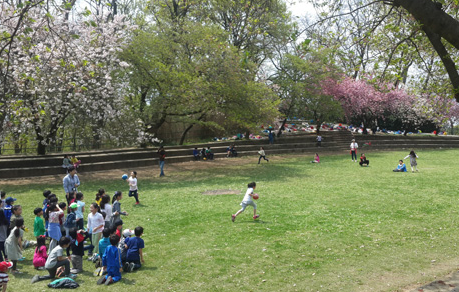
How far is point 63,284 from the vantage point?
7.24 m

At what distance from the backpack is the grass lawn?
222mm

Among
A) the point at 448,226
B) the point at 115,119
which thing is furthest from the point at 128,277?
the point at 115,119

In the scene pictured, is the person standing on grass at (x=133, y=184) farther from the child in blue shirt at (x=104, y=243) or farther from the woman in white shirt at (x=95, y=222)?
the child in blue shirt at (x=104, y=243)

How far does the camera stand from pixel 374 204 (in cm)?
1334

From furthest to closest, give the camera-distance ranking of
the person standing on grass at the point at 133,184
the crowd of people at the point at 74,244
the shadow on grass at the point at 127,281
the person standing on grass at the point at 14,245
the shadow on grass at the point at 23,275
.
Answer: the person standing on grass at the point at 133,184, the person standing on grass at the point at 14,245, the shadow on grass at the point at 23,275, the crowd of people at the point at 74,244, the shadow on grass at the point at 127,281

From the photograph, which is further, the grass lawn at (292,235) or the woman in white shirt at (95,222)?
the woman in white shirt at (95,222)

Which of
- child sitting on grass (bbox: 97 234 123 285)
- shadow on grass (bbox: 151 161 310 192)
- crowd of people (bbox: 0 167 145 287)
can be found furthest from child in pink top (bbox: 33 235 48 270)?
shadow on grass (bbox: 151 161 310 192)

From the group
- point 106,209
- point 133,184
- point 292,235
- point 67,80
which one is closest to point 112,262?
point 106,209

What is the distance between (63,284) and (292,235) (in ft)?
18.5

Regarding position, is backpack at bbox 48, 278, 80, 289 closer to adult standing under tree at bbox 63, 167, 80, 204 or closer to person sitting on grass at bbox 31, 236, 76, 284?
person sitting on grass at bbox 31, 236, 76, 284

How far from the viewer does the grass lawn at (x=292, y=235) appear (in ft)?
24.3

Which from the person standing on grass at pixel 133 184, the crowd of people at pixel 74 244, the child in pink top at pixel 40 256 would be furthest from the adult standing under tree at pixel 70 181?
the child in pink top at pixel 40 256

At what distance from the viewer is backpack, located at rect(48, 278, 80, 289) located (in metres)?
7.22

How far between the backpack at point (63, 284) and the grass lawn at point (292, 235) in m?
0.22
